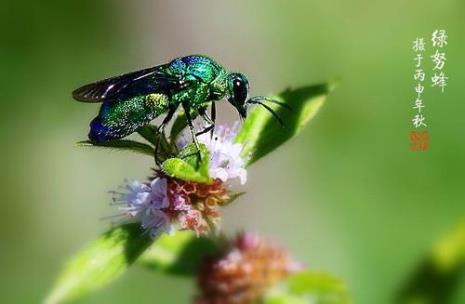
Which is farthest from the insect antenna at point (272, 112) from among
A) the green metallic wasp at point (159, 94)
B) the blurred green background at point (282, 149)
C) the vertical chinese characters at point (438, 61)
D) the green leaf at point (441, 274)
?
the blurred green background at point (282, 149)

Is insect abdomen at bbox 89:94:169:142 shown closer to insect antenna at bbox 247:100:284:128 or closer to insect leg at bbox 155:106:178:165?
insect leg at bbox 155:106:178:165

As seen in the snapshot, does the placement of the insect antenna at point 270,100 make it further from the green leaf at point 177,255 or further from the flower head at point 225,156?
the green leaf at point 177,255

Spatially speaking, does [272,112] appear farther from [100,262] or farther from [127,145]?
[100,262]

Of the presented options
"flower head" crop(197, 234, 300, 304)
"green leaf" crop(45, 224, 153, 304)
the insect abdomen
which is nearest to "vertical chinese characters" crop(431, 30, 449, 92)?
"flower head" crop(197, 234, 300, 304)

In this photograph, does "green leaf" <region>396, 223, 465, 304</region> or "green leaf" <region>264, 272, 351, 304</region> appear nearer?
"green leaf" <region>264, 272, 351, 304</region>

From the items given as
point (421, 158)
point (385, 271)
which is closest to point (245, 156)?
point (385, 271)
